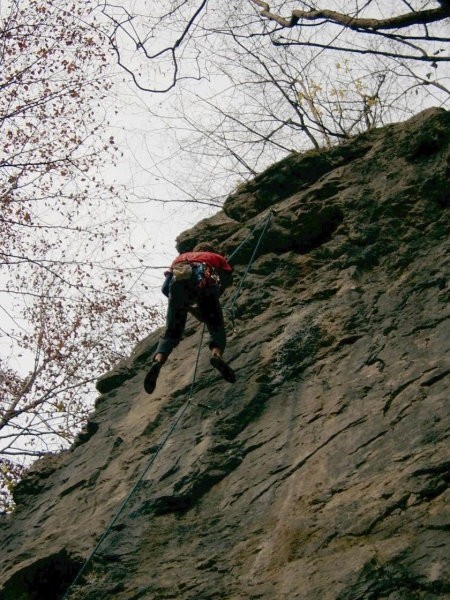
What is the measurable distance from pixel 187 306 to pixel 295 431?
1.87 metres

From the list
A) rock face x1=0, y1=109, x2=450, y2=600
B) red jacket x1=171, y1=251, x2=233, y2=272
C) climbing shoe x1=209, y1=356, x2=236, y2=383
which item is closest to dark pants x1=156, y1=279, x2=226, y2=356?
red jacket x1=171, y1=251, x2=233, y2=272

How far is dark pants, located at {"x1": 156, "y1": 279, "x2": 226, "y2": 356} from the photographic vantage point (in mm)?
6594

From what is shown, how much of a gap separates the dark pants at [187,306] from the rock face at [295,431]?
1.45 ft

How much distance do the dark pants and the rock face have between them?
0.44 m

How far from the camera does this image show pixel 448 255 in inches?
241

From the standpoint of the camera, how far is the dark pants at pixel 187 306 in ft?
21.6

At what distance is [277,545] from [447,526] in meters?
1.19

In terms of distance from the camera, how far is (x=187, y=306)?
6.71 metres

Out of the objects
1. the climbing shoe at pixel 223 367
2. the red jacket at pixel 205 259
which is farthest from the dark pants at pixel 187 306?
the climbing shoe at pixel 223 367

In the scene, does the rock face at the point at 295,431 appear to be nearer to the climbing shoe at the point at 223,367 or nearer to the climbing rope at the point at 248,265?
the climbing rope at the point at 248,265

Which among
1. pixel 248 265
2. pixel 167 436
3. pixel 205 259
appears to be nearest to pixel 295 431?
pixel 167 436

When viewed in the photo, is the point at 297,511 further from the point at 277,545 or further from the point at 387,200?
the point at 387,200

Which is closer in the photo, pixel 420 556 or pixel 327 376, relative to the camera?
pixel 420 556

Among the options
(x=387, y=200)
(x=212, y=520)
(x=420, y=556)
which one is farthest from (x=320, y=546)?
(x=387, y=200)
